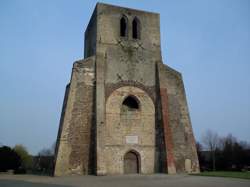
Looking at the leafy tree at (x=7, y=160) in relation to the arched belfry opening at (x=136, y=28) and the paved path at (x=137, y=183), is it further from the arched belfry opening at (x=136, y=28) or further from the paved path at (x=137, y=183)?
the arched belfry opening at (x=136, y=28)

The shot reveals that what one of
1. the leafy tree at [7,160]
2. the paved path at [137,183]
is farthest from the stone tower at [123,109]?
the leafy tree at [7,160]

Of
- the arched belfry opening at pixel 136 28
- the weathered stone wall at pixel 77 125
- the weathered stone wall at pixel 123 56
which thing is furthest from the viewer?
the arched belfry opening at pixel 136 28

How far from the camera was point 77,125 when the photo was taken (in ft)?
56.3

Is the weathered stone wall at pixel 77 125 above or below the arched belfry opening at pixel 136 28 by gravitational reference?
below

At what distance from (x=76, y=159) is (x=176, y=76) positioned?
9266 millimetres

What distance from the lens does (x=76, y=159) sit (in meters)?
16.5

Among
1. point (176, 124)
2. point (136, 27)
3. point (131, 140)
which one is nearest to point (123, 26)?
point (136, 27)

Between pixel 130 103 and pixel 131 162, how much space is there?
13.3 feet

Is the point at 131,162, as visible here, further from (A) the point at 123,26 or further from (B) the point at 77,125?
(A) the point at 123,26

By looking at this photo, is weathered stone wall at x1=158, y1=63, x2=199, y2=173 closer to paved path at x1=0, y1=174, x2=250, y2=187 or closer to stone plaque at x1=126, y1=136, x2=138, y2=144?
stone plaque at x1=126, y1=136, x2=138, y2=144

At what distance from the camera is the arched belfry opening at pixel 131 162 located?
17.9 m

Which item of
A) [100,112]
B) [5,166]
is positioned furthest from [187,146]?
[5,166]

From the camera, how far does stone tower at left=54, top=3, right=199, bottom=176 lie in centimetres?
1686

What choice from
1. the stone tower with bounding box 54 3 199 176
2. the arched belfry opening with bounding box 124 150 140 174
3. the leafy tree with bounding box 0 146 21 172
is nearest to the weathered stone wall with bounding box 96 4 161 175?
the stone tower with bounding box 54 3 199 176
